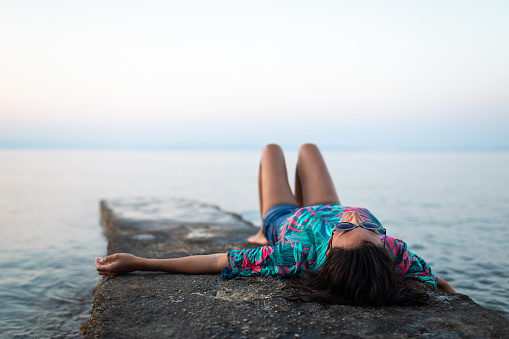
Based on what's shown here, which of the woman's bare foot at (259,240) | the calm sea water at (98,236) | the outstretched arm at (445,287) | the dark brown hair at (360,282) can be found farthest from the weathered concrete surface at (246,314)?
the woman's bare foot at (259,240)

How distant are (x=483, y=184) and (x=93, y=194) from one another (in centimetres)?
1631

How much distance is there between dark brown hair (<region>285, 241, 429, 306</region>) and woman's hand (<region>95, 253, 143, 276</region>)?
1397 millimetres

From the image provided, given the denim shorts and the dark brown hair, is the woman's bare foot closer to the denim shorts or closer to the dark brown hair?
the denim shorts

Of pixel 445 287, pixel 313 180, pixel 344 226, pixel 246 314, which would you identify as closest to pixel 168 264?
pixel 246 314

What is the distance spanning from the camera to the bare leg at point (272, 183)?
4379 mm

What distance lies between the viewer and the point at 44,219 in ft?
30.0

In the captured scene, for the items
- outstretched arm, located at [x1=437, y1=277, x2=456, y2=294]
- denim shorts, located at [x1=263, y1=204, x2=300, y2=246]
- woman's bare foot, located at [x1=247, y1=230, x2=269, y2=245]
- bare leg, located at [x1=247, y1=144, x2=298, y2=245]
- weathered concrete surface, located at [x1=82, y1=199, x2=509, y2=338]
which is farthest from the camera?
woman's bare foot, located at [x1=247, y1=230, x2=269, y2=245]

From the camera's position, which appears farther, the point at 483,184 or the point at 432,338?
the point at 483,184

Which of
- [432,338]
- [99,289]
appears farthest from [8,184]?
[432,338]

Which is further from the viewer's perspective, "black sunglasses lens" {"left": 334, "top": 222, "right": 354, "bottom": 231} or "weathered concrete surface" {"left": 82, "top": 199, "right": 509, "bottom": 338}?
"black sunglasses lens" {"left": 334, "top": 222, "right": 354, "bottom": 231}

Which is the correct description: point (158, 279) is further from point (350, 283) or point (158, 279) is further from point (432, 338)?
point (432, 338)

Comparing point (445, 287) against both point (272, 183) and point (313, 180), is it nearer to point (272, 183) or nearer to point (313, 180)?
point (313, 180)

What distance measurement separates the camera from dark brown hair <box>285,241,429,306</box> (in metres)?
2.42

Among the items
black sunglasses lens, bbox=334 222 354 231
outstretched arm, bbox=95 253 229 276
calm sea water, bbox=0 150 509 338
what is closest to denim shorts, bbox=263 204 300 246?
outstretched arm, bbox=95 253 229 276
